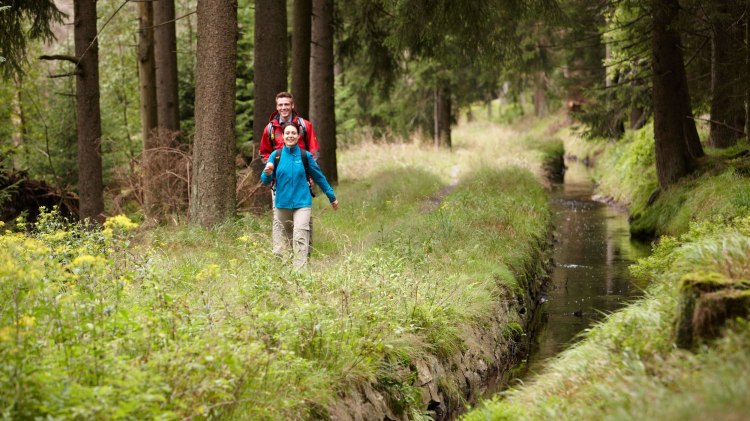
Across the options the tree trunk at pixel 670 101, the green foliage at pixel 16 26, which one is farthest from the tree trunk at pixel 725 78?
the green foliage at pixel 16 26

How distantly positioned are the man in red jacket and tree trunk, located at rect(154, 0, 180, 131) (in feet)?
29.3

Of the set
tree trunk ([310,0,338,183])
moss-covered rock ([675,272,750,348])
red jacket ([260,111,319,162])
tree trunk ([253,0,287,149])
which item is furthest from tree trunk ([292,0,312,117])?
moss-covered rock ([675,272,750,348])

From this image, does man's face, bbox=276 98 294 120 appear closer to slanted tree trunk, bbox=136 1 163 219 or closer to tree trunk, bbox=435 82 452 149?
slanted tree trunk, bbox=136 1 163 219

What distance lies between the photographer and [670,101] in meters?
17.4

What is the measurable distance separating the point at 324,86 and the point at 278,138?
10398 millimetres

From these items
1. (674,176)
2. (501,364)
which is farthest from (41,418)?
(674,176)

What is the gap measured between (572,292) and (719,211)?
97.2 inches

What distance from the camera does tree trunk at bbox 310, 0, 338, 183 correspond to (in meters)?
20.1

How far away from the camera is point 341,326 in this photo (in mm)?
6965

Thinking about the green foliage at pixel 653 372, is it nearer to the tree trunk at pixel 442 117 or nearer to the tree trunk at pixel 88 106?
the tree trunk at pixel 88 106

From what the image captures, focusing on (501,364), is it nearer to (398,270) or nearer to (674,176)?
(398,270)

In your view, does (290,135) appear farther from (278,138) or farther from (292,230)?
(292,230)

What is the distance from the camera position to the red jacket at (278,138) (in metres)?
10.0

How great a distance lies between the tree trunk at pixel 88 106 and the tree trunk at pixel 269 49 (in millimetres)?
3078
